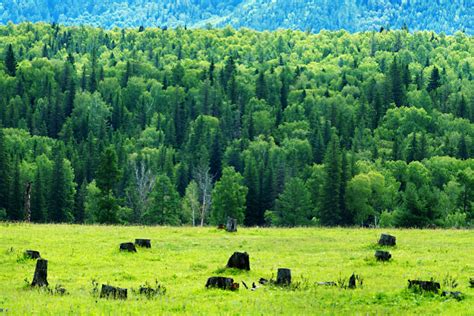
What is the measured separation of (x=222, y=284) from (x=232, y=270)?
214 inches

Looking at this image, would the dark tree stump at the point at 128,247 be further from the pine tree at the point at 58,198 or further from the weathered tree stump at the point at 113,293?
the pine tree at the point at 58,198

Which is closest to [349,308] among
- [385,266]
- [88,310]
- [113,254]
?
[88,310]

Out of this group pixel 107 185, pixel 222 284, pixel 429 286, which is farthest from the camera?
pixel 107 185

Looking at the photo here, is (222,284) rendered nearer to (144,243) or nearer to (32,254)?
(32,254)

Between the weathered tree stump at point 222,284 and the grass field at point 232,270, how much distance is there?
39 centimetres

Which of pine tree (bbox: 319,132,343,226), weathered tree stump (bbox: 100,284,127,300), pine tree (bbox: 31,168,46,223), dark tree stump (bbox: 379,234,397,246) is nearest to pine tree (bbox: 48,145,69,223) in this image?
pine tree (bbox: 31,168,46,223)

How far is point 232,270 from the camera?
36.6m

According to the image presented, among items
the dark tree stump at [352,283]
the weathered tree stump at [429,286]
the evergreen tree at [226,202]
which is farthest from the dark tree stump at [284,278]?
the evergreen tree at [226,202]

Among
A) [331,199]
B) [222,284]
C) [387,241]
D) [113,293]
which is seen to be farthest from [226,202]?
[113,293]

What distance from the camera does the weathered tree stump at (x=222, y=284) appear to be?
102 ft

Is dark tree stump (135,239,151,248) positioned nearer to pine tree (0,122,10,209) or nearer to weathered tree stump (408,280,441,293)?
weathered tree stump (408,280,441,293)

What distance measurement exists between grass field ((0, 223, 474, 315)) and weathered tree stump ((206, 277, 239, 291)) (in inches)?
15.6

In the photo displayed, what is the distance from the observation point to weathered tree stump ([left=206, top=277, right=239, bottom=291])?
30953 mm

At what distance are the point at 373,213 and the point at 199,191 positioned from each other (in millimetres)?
59872
